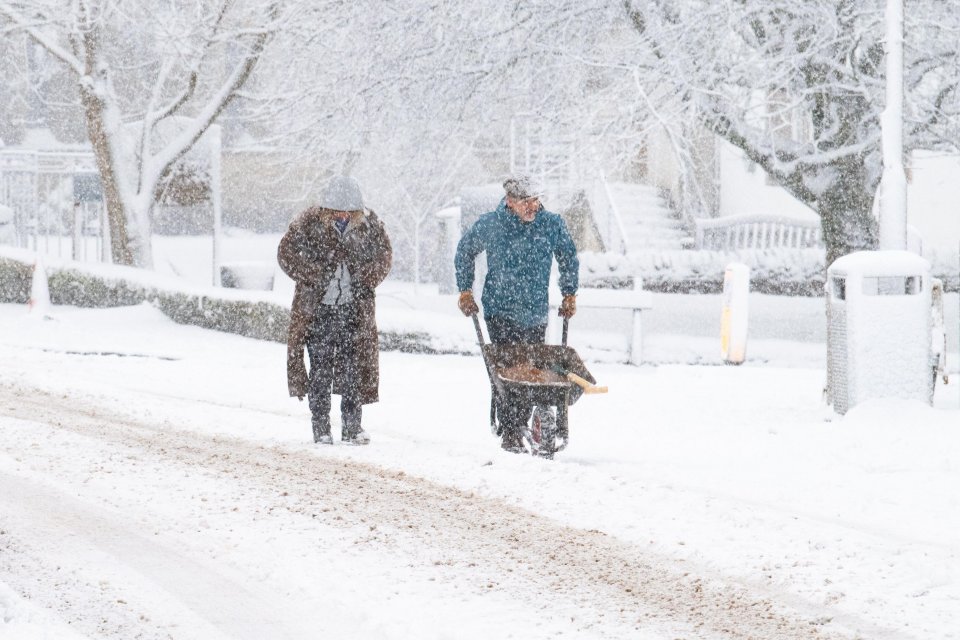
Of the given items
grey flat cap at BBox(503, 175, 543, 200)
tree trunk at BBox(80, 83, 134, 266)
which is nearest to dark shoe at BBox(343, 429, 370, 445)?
grey flat cap at BBox(503, 175, 543, 200)

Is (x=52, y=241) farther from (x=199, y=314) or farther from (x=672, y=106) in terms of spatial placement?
(x=672, y=106)

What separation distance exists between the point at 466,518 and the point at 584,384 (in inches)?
62.7

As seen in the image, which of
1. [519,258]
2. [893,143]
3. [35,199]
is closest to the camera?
[519,258]

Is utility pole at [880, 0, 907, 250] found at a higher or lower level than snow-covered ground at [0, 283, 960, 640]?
higher

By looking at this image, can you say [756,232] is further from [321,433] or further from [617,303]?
[321,433]

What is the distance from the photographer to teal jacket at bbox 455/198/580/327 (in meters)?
8.46

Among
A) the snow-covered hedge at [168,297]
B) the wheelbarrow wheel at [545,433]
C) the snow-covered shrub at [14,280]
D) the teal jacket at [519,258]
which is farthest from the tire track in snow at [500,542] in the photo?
the snow-covered shrub at [14,280]

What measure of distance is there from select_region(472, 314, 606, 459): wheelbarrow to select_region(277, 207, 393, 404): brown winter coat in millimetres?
816

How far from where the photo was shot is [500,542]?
6172 mm

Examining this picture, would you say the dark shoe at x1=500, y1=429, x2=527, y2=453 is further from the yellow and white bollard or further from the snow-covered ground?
the yellow and white bollard

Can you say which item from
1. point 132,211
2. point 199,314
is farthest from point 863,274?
point 132,211

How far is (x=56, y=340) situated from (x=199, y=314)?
6.71ft

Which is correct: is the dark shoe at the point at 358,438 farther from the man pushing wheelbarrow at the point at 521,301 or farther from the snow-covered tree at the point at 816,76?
the snow-covered tree at the point at 816,76

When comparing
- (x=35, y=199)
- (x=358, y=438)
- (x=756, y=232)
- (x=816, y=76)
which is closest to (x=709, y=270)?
(x=756, y=232)
